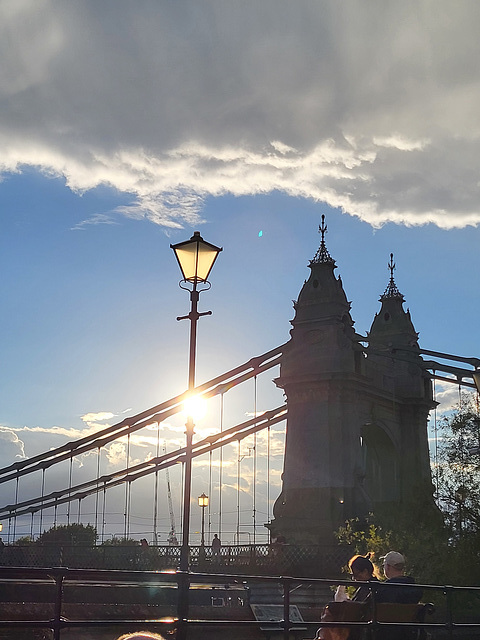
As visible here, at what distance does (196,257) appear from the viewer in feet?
43.8

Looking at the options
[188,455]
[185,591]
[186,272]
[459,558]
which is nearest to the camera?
[185,591]

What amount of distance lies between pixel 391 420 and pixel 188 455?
3999 cm

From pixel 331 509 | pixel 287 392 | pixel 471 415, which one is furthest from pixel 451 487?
pixel 287 392

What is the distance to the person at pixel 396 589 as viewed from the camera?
9.16m

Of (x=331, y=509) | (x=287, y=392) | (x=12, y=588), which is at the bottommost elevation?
(x=12, y=588)

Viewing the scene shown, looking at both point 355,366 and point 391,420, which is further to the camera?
point 391,420

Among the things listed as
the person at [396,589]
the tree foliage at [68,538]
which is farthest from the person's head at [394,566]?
Result: the tree foliage at [68,538]

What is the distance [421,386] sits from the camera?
5359 centimetres

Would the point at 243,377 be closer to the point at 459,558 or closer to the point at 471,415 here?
the point at 471,415

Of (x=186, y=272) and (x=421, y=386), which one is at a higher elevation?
(x=421, y=386)

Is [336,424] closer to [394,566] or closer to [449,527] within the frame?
[449,527]

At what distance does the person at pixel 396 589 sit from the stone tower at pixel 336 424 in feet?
96.2

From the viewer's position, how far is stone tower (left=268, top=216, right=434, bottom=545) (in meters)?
41.8

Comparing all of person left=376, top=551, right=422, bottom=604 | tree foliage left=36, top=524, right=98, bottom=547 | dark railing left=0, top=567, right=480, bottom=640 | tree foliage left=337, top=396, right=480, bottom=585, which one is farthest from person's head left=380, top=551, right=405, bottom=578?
tree foliage left=36, top=524, right=98, bottom=547
